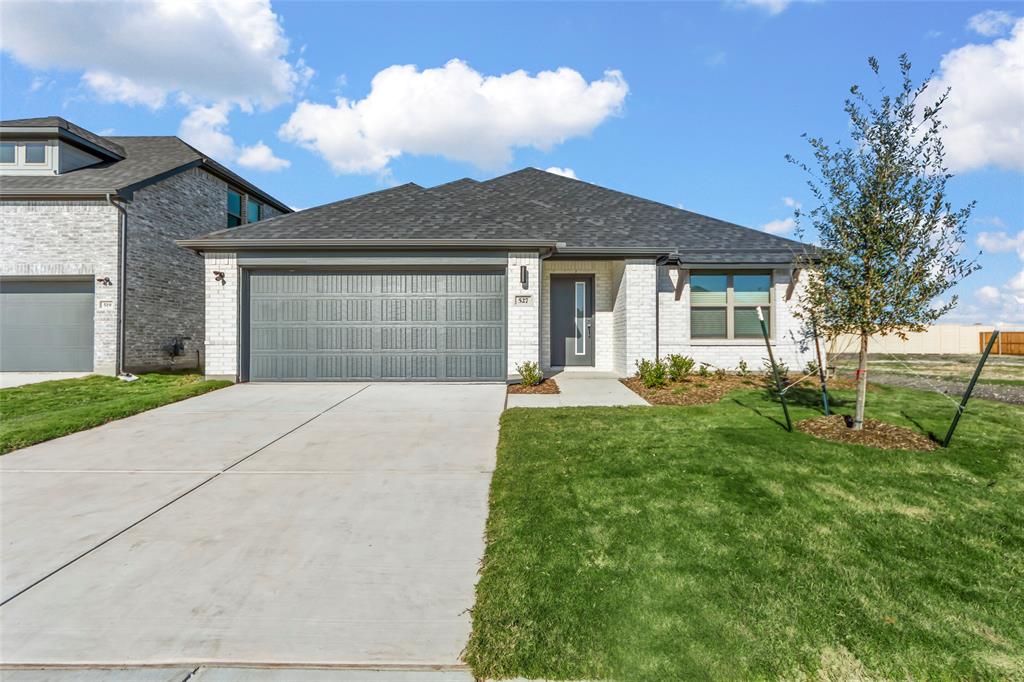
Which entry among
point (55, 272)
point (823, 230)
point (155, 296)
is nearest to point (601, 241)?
point (823, 230)

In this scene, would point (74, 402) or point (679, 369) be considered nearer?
point (74, 402)

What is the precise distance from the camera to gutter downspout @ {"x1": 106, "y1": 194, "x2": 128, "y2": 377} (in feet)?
41.0

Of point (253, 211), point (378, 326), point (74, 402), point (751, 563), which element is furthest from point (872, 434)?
point (253, 211)

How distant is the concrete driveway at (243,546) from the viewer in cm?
245

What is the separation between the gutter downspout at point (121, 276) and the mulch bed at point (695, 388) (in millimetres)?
13145

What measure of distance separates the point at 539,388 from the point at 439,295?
3164 millimetres

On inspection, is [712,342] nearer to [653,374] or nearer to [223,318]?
[653,374]

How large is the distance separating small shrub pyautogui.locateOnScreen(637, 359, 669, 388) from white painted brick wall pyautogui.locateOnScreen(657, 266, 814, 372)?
1447 mm

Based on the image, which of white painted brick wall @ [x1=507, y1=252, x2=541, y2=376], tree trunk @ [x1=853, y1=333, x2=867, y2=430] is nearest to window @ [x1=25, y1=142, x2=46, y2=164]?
white painted brick wall @ [x1=507, y1=252, x2=541, y2=376]

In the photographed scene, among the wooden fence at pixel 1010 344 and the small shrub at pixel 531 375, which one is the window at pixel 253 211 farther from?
the wooden fence at pixel 1010 344

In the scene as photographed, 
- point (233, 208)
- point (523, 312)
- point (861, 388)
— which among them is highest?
point (233, 208)

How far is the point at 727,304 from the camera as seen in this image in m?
12.0

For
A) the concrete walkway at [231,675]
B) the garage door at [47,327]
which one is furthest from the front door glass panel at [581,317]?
the garage door at [47,327]

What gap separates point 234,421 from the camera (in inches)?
281
